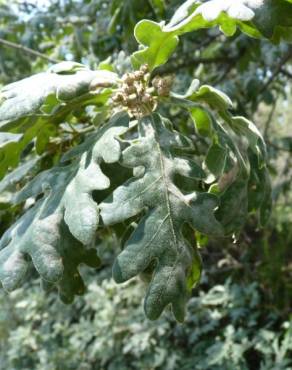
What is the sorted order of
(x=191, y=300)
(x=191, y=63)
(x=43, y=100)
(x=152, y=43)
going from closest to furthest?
(x=43, y=100) → (x=152, y=43) → (x=191, y=63) → (x=191, y=300)

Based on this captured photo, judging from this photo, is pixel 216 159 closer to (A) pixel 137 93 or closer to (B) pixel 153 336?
(A) pixel 137 93

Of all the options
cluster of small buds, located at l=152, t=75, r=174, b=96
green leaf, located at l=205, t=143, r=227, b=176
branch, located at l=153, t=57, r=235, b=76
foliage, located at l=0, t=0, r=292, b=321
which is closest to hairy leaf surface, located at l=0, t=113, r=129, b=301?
foliage, located at l=0, t=0, r=292, b=321

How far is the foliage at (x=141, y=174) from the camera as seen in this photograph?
1.15m

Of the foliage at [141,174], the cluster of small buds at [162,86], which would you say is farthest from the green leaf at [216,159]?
the cluster of small buds at [162,86]

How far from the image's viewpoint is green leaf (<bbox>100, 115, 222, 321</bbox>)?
3.70 ft

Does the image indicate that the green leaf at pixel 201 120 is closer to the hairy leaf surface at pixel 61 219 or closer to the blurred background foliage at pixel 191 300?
the hairy leaf surface at pixel 61 219

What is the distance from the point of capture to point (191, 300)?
398 centimetres

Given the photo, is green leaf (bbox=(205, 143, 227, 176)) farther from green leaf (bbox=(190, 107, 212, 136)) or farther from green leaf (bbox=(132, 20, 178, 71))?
green leaf (bbox=(132, 20, 178, 71))

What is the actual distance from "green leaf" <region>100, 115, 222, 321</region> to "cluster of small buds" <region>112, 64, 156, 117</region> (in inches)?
3.9

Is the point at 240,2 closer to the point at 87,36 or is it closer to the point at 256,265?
the point at 87,36

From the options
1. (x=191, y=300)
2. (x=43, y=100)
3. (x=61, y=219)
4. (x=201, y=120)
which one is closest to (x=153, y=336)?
(x=191, y=300)

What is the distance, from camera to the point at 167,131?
130 cm

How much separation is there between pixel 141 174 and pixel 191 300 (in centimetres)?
289

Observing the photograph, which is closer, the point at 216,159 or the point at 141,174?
the point at 141,174
